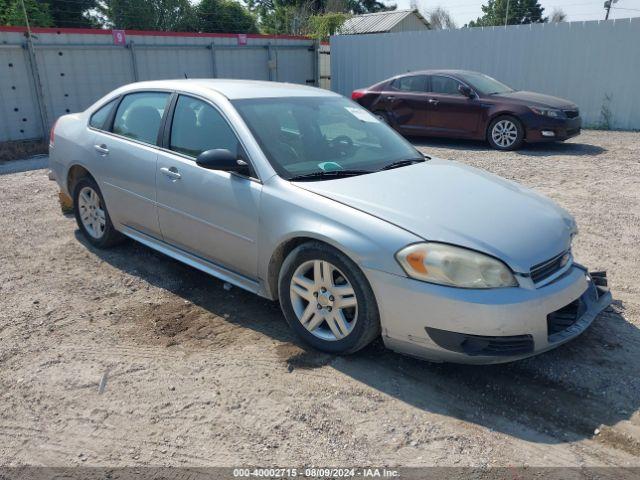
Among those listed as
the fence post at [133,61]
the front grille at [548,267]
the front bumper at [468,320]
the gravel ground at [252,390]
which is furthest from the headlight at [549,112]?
the fence post at [133,61]

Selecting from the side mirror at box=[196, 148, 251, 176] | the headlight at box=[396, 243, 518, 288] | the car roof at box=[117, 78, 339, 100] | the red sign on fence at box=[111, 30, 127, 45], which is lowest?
the headlight at box=[396, 243, 518, 288]

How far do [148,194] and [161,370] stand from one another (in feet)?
5.36

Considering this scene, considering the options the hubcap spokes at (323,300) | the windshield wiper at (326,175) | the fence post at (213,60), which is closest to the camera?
the hubcap spokes at (323,300)

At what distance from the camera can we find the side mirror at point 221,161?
12.2ft

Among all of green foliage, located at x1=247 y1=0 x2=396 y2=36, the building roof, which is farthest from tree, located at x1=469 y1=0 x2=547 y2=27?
the building roof

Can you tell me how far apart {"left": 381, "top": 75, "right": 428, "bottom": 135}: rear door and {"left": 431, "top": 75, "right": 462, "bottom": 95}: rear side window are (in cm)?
21

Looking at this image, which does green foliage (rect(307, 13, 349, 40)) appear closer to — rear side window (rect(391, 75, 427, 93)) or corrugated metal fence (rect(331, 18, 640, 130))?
corrugated metal fence (rect(331, 18, 640, 130))

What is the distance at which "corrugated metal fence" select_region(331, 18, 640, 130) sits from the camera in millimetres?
13367

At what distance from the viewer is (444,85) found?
37.9ft

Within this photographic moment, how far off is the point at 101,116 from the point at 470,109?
7815mm

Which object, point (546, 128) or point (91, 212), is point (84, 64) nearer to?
point (91, 212)

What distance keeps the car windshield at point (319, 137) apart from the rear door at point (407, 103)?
748 centimetres

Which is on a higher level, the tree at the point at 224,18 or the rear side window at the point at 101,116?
the tree at the point at 224,18

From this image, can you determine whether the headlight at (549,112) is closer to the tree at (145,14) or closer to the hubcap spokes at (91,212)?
the hubcap spokes at (91,212)
